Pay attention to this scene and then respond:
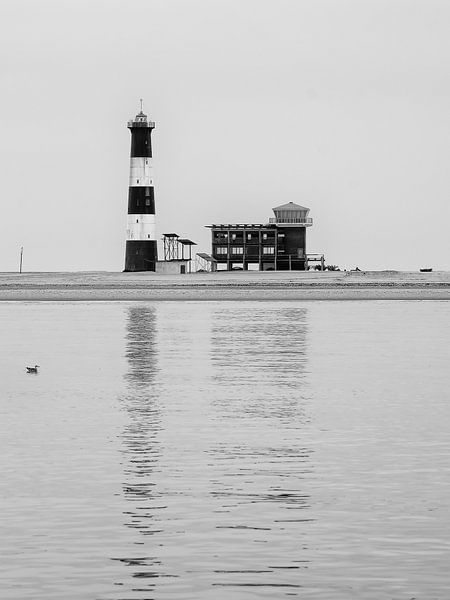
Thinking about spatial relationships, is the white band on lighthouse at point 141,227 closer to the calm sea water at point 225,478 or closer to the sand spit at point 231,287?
the sand spit at point 231,287

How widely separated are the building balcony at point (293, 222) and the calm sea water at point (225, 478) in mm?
96136

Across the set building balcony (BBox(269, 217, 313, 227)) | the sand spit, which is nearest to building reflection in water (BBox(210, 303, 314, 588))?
the sand spit

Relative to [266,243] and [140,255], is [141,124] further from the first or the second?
[266,243]

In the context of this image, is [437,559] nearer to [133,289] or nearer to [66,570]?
[66,570]

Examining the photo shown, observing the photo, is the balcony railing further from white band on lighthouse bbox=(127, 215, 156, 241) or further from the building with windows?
the building with windows

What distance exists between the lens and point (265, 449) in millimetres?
18344

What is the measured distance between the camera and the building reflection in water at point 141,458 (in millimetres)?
11500

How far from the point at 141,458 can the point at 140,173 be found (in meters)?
93.3

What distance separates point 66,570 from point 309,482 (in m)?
4.90

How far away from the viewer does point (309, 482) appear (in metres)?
15.4

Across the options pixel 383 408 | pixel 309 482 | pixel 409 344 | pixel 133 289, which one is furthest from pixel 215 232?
pixel 309 482

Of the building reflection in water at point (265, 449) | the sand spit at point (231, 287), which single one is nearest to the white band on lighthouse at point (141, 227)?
the sand spit at point (231, 287)

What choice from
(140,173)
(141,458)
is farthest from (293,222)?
(141,458)

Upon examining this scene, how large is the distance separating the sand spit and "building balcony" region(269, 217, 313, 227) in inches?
550
